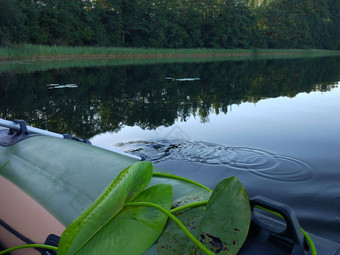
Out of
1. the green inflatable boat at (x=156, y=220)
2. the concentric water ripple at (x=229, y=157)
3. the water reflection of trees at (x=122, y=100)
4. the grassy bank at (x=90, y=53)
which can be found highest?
the grassy bank at (x=90, y=53)

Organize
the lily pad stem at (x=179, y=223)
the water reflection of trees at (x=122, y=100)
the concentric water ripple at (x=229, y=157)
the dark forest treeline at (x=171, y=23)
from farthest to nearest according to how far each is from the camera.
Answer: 1. the dark forest treeline at (x=171, y=23)
2. the water reflection of trees at (x=122, y=100)
3. the concentric water ripple at (x=229, y=157)
4. the lily pad stem at (x=179, y=223)

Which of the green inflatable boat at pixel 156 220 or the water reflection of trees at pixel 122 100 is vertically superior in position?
the green inflatable boat at pixel 156 220

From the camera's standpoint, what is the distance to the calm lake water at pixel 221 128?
2.29 metres

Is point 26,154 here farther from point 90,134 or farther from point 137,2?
point 137,2

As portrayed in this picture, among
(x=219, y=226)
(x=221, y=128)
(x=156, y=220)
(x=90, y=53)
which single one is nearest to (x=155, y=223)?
(x=156, y=220)

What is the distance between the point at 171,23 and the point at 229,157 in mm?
27331

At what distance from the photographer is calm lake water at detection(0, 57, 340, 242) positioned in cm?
229

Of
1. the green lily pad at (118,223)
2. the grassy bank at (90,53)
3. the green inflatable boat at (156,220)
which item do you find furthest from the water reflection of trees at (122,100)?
the grassy bank at (90,53)

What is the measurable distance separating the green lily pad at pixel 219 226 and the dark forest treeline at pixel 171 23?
19836mm

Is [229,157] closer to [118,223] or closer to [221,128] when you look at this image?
[221,128]

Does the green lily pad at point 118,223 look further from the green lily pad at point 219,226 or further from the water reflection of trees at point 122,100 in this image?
the water reflection of trees at point 122,100

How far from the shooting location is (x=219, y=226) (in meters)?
0.70

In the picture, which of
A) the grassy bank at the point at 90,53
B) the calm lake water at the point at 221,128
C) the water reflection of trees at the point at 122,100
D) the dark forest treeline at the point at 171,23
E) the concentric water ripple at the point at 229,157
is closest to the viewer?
the calm lake water at the point at 221,128

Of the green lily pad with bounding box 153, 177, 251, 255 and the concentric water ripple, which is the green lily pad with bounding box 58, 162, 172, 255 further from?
the concentric water ripple
